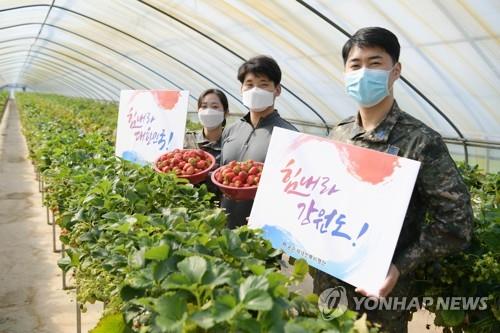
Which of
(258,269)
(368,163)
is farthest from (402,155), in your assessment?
(258,269)

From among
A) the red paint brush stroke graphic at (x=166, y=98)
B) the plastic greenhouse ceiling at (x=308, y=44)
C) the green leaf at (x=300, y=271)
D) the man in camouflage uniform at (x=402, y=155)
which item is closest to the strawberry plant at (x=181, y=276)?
the green leaf at (x=300, y=271)

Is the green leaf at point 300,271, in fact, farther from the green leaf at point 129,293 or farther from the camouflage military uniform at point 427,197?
the camouflage military uniform at point 427,197

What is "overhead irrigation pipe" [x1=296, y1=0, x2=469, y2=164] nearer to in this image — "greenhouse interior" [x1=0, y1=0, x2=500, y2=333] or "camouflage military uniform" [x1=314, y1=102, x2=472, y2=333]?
"greenhouse interior" [x1=0, y1=0, x2=500, y2=333]

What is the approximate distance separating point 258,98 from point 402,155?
4.09 ft

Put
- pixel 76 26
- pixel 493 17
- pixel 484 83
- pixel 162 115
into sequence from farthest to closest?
pixel 76 26 < pixel 484 83 < pixel 493 17 < pixel 162 115

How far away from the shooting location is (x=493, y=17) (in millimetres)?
5168

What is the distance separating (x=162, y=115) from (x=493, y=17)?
3.67 m

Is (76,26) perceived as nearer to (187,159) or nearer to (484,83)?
(484,83)

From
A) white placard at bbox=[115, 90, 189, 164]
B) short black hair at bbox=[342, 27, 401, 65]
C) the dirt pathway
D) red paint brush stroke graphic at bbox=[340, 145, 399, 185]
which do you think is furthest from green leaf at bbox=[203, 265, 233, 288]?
white placard at bbox=[115, 90, 189, 164]

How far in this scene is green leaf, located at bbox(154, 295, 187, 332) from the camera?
110 cm

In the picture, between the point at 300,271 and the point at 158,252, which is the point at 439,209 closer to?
the point at 300,271

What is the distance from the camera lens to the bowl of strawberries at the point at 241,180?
2555 mm

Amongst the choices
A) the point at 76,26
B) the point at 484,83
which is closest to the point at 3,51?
the point at 76,26

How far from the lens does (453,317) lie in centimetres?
229
